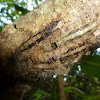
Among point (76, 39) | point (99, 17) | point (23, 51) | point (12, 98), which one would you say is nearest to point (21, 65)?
point (23, 51)

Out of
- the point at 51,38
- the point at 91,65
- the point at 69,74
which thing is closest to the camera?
the point at 51,38

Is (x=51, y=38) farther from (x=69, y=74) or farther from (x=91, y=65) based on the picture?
(x=69, y=74)

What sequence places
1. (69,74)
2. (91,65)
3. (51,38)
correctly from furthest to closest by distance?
1. (69,74)
2. (91,65)
3. (51,38)

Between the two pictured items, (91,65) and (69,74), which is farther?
(69,74)

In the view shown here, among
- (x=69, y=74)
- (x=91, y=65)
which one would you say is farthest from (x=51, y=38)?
(x=69, y=74)

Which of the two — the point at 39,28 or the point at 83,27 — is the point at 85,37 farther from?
the point at 39,28

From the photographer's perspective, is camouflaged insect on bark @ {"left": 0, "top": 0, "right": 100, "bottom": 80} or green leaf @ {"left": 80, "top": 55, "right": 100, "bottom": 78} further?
green leaf @ {"left": 80, "top": 55, "right": 100, "bottom": 78}

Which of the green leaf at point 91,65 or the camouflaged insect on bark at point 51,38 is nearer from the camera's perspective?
the camouflaged insect on bark at point 51,38

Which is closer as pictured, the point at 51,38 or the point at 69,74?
the point at 51,38
